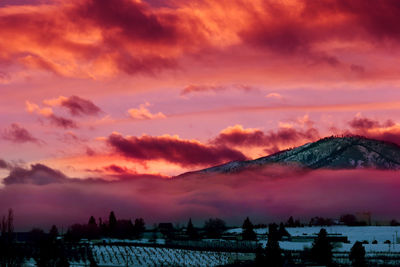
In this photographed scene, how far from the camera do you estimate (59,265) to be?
190m

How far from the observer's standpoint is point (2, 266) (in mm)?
199500

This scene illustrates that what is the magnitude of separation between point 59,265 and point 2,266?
65.3 feet
